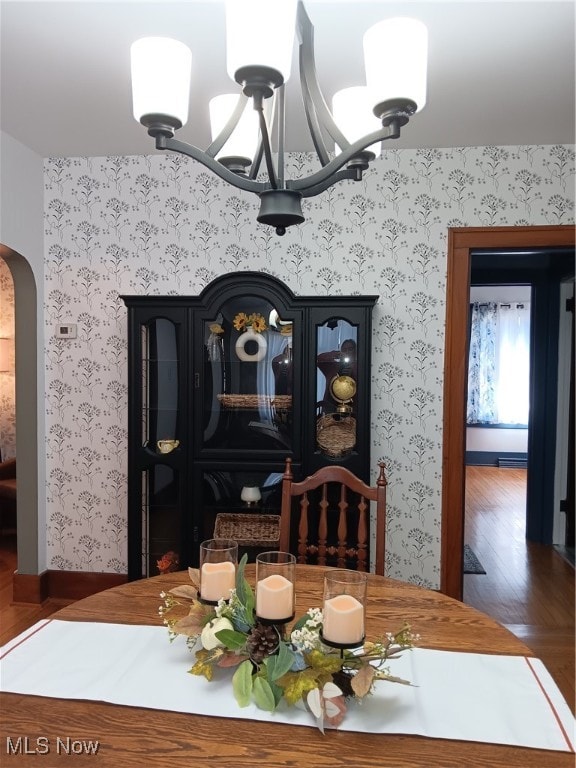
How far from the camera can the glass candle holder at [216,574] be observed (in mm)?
1197

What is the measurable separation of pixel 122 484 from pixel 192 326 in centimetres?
109

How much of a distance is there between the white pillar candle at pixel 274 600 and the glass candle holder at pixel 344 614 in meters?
0.08

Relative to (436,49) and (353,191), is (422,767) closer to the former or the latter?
(436,49)

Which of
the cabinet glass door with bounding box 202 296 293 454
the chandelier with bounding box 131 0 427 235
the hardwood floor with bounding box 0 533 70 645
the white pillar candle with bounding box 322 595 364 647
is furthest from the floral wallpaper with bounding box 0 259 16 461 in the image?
the white pillar candle with bounding box 322 595 364 647

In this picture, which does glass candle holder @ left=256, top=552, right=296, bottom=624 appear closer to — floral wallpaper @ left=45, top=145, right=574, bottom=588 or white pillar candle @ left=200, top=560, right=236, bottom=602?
white pillar candle @ left=200, top=560, right=236, bottom=602

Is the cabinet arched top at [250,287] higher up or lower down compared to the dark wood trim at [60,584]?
higher up

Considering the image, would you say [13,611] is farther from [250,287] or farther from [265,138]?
[265,138]

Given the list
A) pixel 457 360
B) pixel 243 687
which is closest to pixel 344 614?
pixel 243 687

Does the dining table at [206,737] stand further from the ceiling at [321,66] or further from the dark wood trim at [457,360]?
the ceiling at [321,66]

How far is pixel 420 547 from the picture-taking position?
2994 mm

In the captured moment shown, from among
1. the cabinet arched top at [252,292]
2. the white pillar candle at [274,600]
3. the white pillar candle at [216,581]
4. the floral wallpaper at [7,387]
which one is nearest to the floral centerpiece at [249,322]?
the cabinet arched top at [252,292]

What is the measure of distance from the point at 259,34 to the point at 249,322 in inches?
73.7

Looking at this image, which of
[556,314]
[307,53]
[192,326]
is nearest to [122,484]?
[192,326]

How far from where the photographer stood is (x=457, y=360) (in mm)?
2947
